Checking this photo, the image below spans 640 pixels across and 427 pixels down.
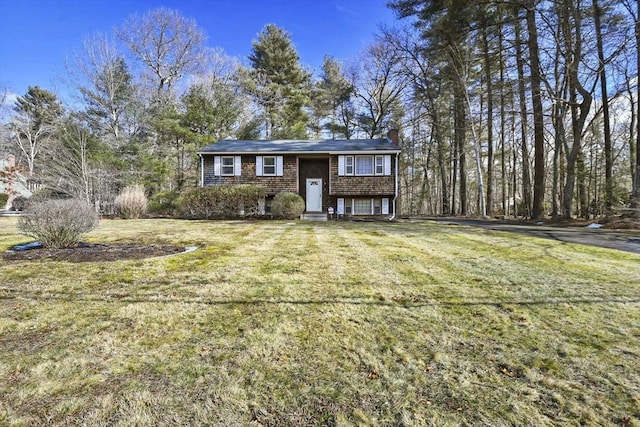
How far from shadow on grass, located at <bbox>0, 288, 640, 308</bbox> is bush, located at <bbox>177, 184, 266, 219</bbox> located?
10839 millimetres

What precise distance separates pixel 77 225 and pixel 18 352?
13.2ft

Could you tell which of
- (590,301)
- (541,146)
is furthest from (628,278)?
(541,146)

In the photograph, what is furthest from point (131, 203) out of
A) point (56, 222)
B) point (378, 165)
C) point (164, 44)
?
point (164, 44)

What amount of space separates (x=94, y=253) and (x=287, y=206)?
938cm

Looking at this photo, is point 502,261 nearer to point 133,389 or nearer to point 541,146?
point 133,389

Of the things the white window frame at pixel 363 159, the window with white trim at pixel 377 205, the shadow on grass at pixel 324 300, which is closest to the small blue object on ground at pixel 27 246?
the shadow on grass at pixel 324 300

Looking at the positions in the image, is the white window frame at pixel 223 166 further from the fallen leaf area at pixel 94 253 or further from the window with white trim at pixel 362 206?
the fallen leaf area at pixel 94 253

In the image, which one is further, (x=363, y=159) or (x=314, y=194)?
(x=314, y=194)

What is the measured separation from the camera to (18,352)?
2.21 m

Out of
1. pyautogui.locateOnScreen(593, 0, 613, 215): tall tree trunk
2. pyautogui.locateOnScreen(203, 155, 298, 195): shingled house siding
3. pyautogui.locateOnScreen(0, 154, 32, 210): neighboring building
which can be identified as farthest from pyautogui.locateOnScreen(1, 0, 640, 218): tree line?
pyautogui.locateOnScreen(203, 155, 298, 195): shingled house siding

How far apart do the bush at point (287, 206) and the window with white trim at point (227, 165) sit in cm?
373

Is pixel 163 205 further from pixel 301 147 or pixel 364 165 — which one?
pixel 364 165

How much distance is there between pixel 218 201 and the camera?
14031 millimetres

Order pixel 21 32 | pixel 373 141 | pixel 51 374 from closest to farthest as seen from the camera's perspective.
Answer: pixel 51 374 → pixel 21 32 → pixel 373 141
